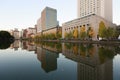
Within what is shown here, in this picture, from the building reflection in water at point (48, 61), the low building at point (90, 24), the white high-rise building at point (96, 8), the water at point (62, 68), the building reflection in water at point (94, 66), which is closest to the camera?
the building reflection in water at point (94, 66)

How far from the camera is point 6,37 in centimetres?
13612

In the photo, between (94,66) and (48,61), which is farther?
(48,61)

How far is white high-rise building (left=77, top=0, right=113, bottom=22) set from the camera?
115806 millimetres

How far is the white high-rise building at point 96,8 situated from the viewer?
11581cm

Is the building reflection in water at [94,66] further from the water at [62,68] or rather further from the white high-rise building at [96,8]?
the white high-rise building at [96,8]

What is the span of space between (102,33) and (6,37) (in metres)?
89.4

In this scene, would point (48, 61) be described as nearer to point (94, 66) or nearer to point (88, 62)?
point (88, 62)

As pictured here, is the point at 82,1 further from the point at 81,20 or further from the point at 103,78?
the point at 103,78

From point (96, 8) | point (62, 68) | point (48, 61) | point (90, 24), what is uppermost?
point (96, 8)

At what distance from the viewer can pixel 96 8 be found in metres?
118

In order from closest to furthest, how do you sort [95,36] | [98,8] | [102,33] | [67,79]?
[67,79] → [102,33] → [95,36] → [98,8]

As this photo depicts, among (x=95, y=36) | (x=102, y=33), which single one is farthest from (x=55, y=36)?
(x=102, y=33)

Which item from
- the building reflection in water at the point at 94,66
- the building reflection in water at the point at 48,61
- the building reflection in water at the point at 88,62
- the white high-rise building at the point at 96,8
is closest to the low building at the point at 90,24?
the white high-rise building at the point at 96,8

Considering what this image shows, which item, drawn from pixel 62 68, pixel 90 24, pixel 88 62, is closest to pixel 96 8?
pixel 90 24
